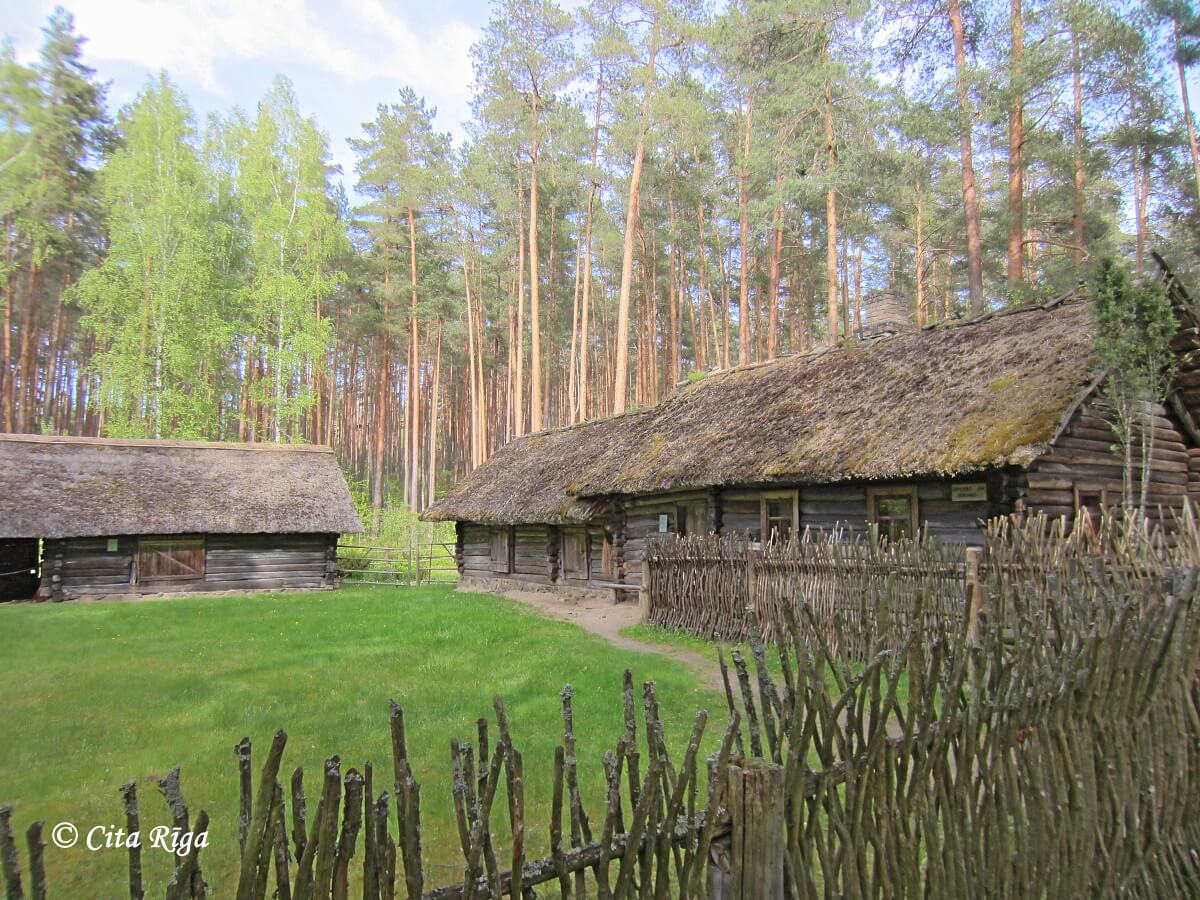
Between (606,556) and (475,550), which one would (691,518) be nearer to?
(606,556)

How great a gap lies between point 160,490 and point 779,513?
19.3 metres

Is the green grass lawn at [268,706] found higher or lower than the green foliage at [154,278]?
lower

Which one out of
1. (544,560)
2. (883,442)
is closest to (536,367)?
(544,560)

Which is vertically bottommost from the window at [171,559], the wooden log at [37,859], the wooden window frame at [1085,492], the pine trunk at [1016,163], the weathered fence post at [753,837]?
the window at [171,559]

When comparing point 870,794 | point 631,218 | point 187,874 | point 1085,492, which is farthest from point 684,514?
point 187,874

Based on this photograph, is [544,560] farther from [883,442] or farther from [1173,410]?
[1173,410]

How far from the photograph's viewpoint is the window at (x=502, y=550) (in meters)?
20.9

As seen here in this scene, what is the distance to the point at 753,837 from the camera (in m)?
2.03

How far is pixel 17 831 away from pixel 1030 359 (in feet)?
43.2

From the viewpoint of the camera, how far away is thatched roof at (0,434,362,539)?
749 inches

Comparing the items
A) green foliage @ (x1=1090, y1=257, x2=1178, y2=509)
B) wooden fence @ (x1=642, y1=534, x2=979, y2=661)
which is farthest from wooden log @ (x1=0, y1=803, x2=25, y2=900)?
green foliage @ (x1=1090, y1=257, x2=1178, y2=509)

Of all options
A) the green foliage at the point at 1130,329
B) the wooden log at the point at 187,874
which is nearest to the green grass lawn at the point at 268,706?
the wooden log at the point at 187,874

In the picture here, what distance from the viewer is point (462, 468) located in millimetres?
47344

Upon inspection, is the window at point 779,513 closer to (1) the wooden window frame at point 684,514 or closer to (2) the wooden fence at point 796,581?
(1) the wooden window frame at point 684,514
